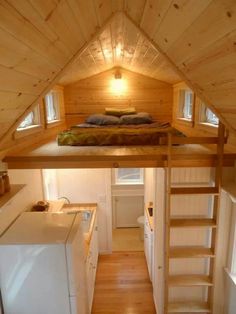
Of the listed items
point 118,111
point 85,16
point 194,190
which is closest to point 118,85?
point 118,111

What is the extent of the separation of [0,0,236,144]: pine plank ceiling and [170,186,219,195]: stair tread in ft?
2.22

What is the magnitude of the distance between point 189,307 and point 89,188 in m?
2.12

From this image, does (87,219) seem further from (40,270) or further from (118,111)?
(118,111)

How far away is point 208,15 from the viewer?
3.24 ft

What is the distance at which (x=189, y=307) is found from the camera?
2582mm

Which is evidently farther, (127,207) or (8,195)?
(127,207)

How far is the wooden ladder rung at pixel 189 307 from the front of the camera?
253cm

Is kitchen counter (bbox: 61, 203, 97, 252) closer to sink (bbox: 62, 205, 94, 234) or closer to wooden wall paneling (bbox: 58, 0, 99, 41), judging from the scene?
sink (bbox: 62, 205, 94, 234)

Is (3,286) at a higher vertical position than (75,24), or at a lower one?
lower

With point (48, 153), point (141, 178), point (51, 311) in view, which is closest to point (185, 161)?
point (48, 153)

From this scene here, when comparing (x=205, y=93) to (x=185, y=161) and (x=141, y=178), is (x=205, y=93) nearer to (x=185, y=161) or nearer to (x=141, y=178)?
Answer: (x=185, y=161)

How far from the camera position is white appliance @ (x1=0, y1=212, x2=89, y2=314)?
1.67m

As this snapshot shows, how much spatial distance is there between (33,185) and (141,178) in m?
2.34

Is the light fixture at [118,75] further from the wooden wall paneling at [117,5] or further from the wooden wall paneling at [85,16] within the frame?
the wooden wall paneling at [117,5]
